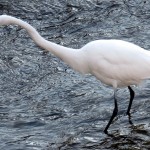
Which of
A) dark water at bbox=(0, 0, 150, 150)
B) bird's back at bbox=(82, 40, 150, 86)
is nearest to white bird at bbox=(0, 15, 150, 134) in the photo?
bird's back at bbox=(82, 40, 150, 86)

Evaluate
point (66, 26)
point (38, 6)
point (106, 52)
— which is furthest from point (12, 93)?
point (38, 6)

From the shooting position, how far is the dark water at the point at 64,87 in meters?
6.17

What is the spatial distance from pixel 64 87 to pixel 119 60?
4.42 ft

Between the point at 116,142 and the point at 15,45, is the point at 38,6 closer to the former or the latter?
the point at 15,45

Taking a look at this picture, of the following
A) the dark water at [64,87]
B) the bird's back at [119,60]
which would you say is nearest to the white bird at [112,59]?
the bird's back at [119,60]

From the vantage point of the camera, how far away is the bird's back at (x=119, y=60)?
6117 millimetres

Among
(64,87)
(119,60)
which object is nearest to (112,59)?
(119,60)

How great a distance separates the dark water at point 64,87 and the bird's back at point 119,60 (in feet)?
1.84

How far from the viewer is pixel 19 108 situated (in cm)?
681

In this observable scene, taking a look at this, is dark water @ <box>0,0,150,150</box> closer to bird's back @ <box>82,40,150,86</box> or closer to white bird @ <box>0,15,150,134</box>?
white bird @ <box>0,15,150,134</box>

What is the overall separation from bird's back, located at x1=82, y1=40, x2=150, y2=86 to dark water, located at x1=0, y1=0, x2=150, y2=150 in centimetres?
56

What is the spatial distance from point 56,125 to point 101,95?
849 millimetres

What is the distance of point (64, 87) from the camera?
730cm

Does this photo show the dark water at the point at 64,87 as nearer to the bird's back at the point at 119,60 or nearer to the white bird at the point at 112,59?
the white bird at the point at 112,59
